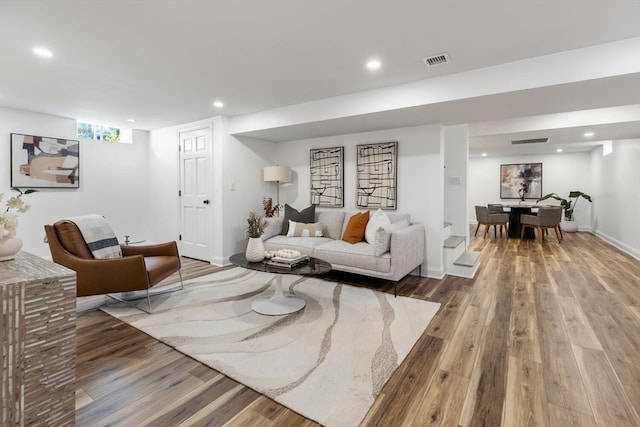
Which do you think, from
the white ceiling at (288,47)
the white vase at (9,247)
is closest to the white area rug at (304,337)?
the white vase at (9,247)

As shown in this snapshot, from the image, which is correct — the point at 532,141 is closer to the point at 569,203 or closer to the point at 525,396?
the point at 569,203

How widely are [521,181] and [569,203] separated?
1.38m

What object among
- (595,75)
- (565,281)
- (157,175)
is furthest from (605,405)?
(157,175)

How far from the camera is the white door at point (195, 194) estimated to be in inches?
195

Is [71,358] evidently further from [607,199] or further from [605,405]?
[607,199]

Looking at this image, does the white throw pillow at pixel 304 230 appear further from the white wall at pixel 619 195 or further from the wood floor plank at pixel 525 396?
the white wall at pixel 619 195

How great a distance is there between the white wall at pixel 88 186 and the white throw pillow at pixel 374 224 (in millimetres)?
4523

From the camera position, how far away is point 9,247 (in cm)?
163

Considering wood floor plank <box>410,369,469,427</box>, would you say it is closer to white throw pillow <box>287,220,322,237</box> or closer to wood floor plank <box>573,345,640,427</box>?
wood floor plank <box>573,345,640,427</box>

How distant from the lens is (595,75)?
2.47m

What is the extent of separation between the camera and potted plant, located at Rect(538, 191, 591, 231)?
26.6 feet

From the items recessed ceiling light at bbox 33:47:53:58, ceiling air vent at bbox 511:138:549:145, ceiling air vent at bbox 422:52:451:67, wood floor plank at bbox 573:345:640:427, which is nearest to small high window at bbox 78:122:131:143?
recessed ceiling light at bbox 33:47:53:58

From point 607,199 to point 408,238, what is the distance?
659 cm

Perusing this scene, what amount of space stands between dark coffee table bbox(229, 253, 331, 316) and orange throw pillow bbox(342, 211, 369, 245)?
0.98m
